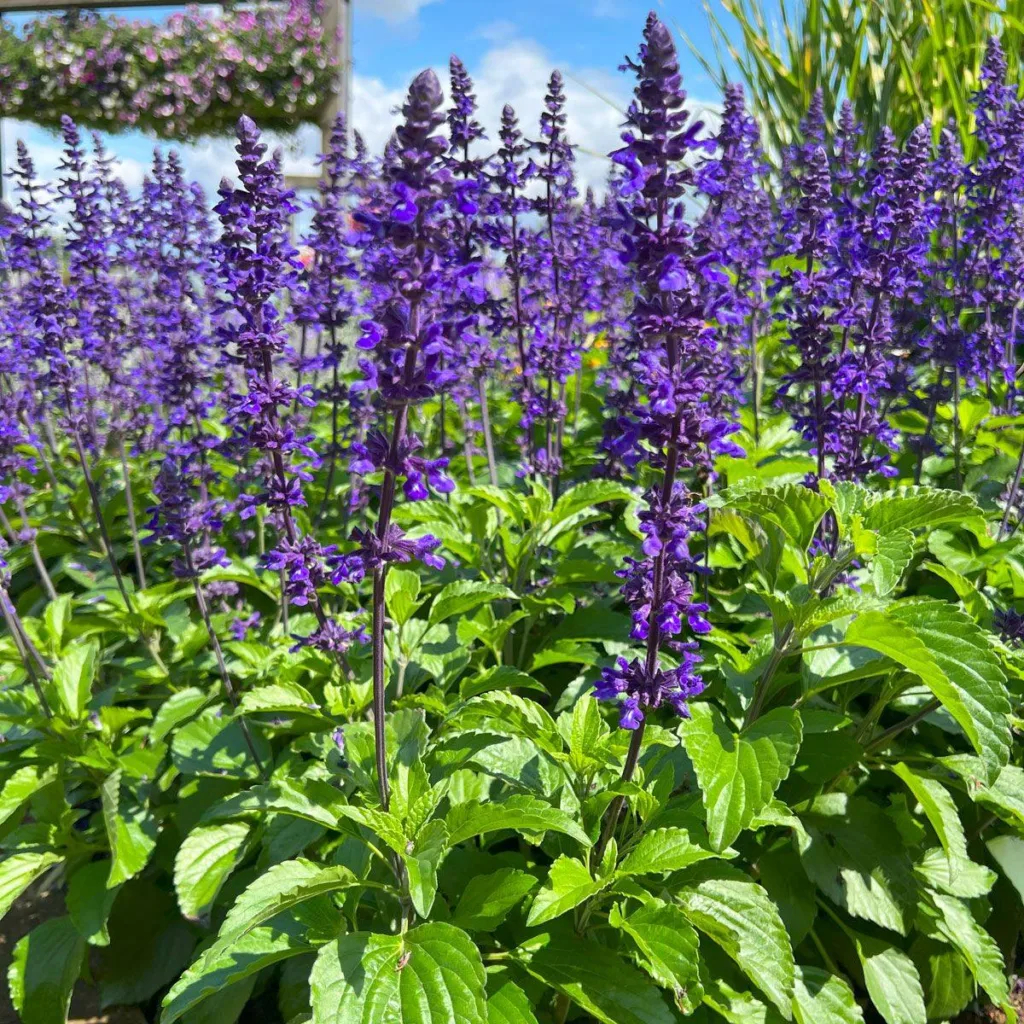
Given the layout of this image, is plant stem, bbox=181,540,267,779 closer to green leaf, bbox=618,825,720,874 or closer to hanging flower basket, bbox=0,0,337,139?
green leaf, bbox=618,825,720,874

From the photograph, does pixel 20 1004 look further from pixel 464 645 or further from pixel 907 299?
pixel 907 299

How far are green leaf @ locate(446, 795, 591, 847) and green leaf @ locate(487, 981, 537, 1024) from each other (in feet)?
1.41

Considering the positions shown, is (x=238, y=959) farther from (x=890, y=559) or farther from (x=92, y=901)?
(x=890, y=559)

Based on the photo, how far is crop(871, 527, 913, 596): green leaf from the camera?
8.76 ft

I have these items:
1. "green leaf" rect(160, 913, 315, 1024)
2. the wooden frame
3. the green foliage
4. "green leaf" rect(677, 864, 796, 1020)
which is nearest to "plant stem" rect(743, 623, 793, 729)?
the green foliage

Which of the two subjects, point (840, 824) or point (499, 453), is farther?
point (499, 453)

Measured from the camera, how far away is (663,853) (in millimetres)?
2484

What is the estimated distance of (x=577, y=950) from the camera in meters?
2.67

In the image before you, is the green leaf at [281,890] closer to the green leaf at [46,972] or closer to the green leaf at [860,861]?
the green leaf at [46,972]

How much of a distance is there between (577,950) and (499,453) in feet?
15.6

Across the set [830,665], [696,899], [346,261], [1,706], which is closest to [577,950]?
[696,899]

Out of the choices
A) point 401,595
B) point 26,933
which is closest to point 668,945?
point 401,595

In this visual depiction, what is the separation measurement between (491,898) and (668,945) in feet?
1.76

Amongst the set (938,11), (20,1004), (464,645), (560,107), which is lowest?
(20,1004)
